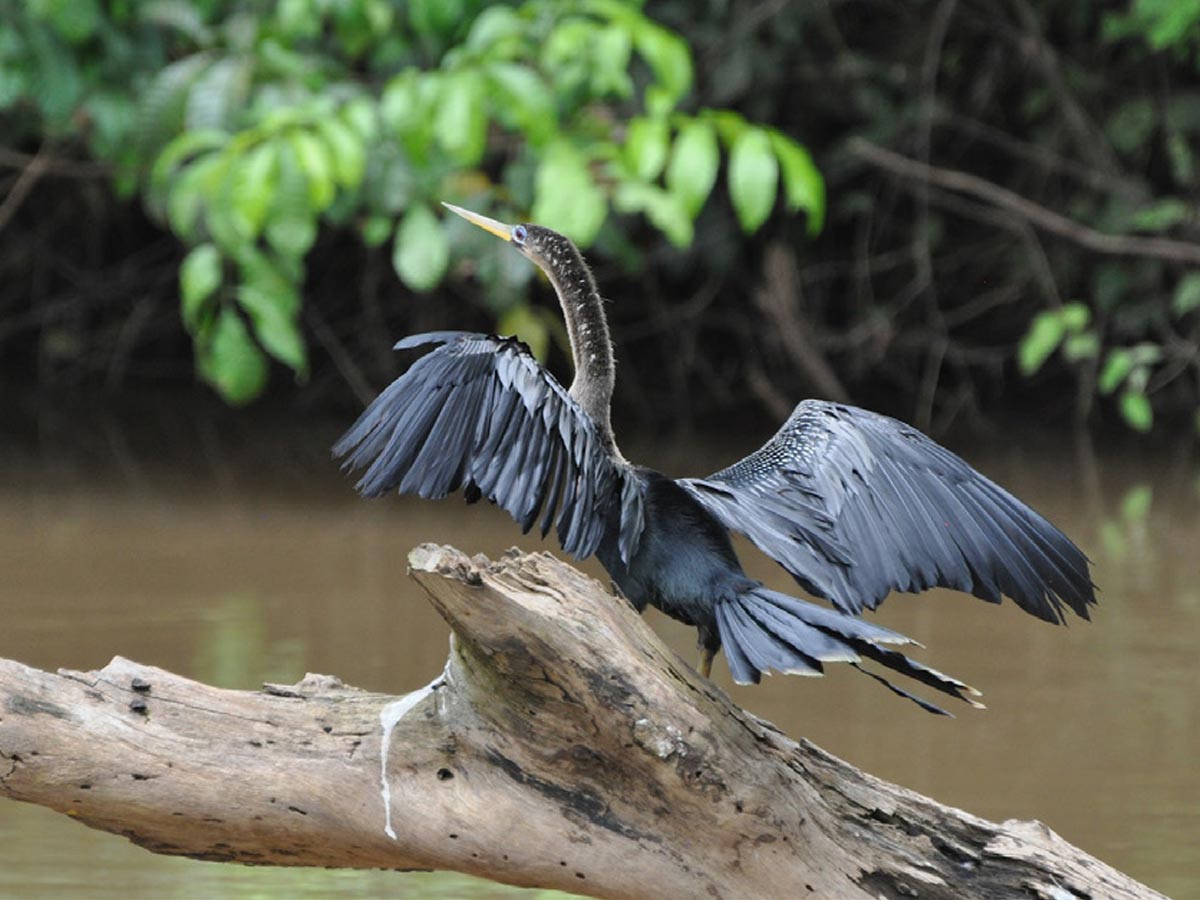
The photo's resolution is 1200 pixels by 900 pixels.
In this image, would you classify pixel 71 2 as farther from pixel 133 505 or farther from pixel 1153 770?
pixel 1153 770

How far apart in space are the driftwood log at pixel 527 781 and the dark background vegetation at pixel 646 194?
299cm

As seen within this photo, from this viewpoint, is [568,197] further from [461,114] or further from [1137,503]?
[1137,503]

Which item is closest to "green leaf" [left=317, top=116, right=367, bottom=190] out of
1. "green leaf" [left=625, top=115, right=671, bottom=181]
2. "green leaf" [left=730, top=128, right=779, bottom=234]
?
"green leaf" [left=625, top=115, right=671, bottom=181]

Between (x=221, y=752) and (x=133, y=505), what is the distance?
413 centimetres

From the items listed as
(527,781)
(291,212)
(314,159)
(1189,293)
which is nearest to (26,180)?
(291,212)

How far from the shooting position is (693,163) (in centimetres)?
559

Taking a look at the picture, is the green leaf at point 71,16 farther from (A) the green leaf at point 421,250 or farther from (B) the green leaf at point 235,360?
(A) the green leaf at point 421,250

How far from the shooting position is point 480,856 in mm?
2418

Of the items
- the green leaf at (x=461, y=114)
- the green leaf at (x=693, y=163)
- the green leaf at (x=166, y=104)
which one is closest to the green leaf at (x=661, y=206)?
the green leaf at (x=693, y=163)

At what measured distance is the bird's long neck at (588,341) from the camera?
2904mm

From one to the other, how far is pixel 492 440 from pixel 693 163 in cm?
332

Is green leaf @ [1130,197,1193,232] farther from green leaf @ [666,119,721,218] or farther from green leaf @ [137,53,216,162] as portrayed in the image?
green leaf @ [137,53,216,162]

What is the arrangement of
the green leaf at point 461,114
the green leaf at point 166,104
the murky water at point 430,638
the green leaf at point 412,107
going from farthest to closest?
the green leaf at point 166,104 → the green leaf at point 412,107 → the green leaf at point 461,114 → the murky water at point 430,638

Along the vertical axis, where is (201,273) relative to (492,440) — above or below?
below
